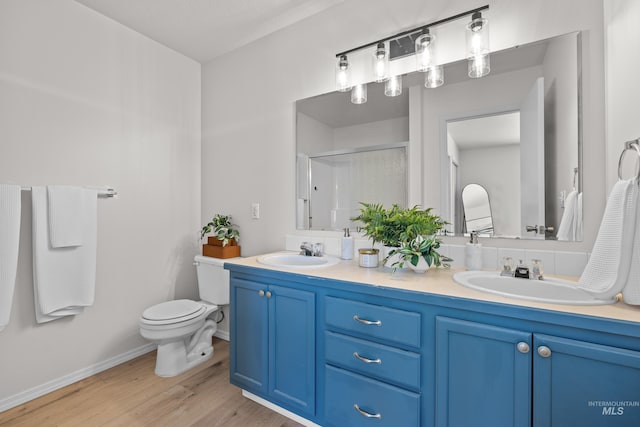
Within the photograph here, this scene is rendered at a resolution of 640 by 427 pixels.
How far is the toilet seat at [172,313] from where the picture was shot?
1.86 m

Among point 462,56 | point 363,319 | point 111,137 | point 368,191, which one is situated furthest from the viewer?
point 111,137

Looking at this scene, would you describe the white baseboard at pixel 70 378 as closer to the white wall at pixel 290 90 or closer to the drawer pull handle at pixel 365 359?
the white wall at pixel 290 90

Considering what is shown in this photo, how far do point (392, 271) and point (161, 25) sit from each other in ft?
7.86

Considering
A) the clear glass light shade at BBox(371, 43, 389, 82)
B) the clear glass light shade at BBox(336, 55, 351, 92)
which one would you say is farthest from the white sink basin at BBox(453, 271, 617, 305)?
the clear glass light shade at BBox(336, 55, 351, 92)

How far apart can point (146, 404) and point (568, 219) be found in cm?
243

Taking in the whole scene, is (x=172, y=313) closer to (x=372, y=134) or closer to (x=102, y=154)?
(x=102, y=154)

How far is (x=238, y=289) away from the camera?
1651 mm

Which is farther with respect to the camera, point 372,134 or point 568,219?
point 372,134

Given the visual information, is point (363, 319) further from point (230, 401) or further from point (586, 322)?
Result: point (230, 401)

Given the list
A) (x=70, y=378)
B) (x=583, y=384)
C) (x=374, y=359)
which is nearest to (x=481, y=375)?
(x=583, y=384)

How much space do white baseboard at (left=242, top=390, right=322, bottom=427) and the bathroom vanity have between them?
0.33 ft

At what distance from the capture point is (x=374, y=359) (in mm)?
1210

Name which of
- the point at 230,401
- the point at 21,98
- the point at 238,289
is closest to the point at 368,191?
the point at 238,289

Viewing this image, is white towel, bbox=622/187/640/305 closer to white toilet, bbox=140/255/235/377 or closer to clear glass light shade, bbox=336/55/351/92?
clear glass light shade, bbox=336/55/351/92
